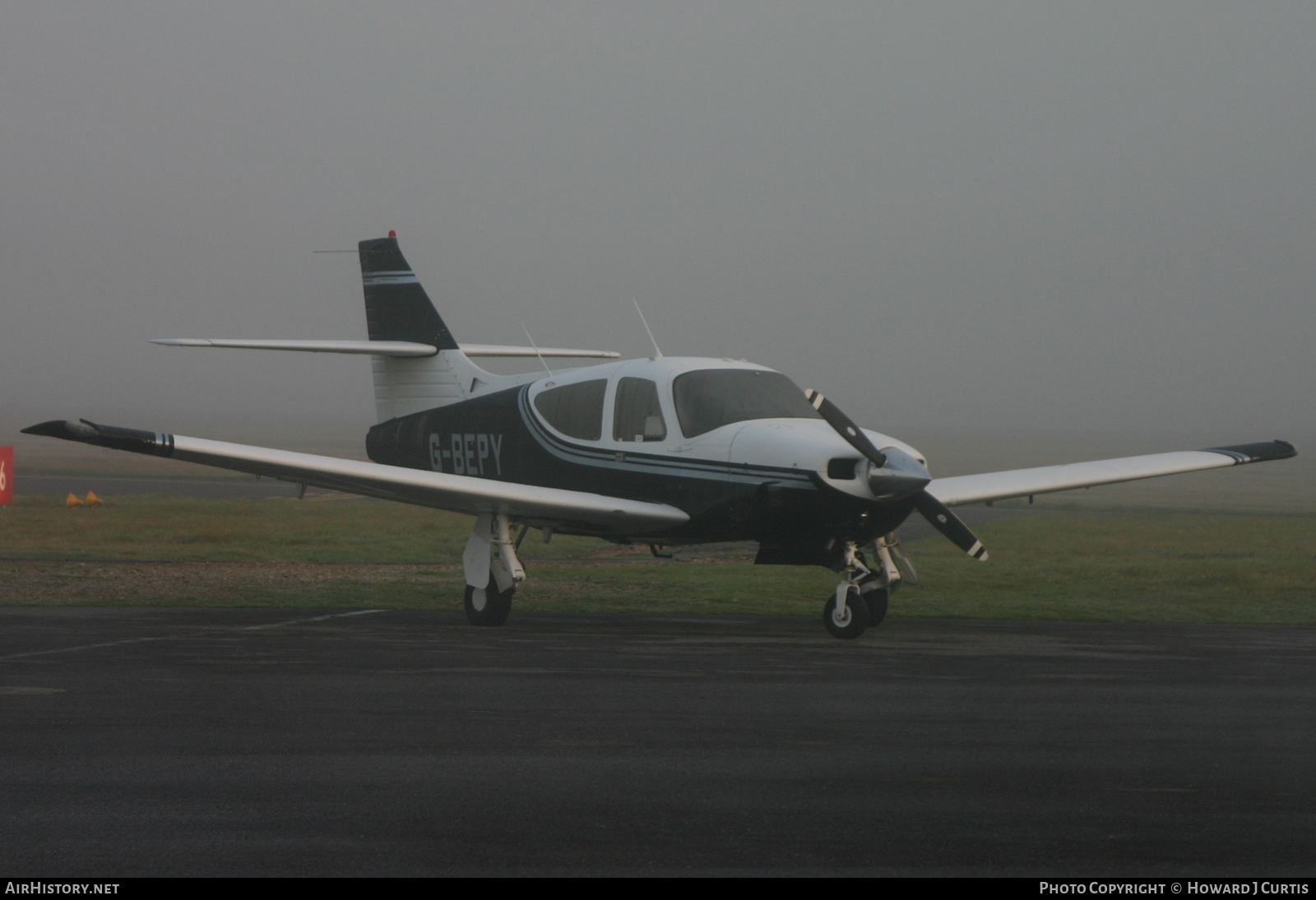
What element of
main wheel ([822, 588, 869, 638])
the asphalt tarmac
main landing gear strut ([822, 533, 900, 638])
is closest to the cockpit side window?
main landing gear strut ([822, 533, 900, 638])

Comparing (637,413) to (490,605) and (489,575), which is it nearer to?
(489,575)

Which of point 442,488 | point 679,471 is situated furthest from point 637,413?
point 442,488

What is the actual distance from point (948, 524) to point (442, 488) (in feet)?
17.3

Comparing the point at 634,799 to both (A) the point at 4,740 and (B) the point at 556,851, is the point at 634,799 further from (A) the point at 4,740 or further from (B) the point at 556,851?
(A) the point at 4,740

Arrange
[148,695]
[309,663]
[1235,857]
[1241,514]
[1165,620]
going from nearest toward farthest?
[1235,857] → [148,695] → [309,663] → [1165,620] → [1241,514]

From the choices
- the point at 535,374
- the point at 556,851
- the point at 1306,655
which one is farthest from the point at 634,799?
the point at 535,374

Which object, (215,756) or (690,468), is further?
(690,468)

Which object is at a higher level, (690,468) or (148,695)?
(690,468)

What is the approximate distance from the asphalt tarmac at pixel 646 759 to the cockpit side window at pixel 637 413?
295 cm

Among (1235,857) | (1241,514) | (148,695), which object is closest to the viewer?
(1235,857)

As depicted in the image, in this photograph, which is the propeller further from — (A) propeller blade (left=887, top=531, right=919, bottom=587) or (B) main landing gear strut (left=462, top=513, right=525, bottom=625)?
(B) main landing gear strut (left=462, top=513, right=525, bottom=625)

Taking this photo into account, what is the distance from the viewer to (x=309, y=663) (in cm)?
1070

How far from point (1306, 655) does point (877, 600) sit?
4.21m

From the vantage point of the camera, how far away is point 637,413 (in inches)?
579
